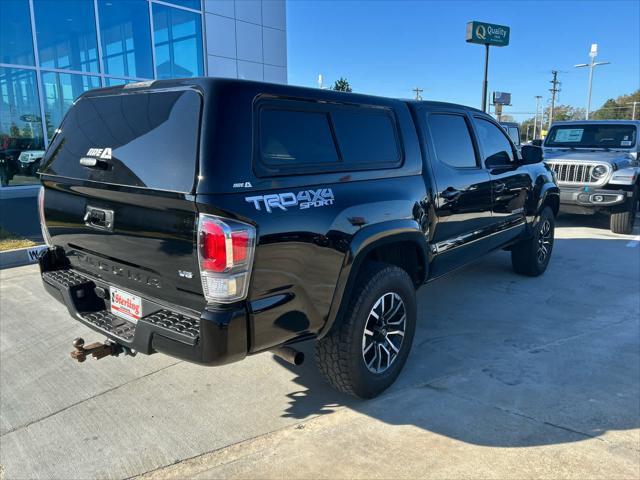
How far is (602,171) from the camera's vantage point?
347 inches

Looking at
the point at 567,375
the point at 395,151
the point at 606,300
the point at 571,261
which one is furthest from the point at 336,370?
the point at 571,261

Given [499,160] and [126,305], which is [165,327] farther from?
[499,160]

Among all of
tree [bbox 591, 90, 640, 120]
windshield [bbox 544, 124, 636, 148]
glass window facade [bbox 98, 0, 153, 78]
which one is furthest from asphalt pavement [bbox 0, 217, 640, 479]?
tree [bbox 591, 90, 640, 120]

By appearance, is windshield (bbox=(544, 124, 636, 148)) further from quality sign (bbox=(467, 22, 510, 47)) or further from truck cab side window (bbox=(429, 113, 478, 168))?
quality sign (bbox=(467, 22, 510, 47))

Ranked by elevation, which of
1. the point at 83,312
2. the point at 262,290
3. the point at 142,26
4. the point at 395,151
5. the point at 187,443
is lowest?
the point at 187,443

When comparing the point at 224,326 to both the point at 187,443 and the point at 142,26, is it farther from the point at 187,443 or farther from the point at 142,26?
the point at 142,26

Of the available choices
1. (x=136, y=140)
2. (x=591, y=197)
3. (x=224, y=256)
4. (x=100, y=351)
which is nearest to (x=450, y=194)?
(x=224, y=256)

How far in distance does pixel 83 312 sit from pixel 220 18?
47.4 feet

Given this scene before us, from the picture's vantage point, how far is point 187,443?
111 inches

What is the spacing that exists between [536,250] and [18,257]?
21.5ft

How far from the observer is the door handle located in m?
3.90

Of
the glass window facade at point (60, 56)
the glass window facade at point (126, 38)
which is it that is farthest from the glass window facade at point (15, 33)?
the glass window facade at point (126, 38)

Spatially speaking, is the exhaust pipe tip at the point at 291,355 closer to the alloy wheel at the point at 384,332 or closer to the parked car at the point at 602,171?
the alloy wheel at the point at 384,332

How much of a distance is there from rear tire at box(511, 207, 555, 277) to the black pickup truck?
252 cm
